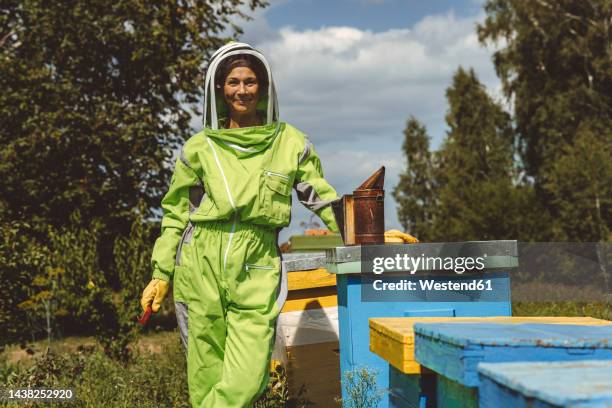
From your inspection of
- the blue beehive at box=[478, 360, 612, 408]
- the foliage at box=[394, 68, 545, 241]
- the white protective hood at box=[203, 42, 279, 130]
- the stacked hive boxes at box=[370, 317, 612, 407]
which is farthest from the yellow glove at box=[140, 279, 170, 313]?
the foliage at box=[394, 68, 545, 241]

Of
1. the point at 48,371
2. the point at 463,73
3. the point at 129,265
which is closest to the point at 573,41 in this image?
the point at 463,73

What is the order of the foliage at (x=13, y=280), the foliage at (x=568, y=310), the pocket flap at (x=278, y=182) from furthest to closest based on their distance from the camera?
the foliage at (x=568, y=310) < the foliage at (x=13, y=280) < the pocket flap at (x=278, y=182)

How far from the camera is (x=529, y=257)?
84.0 feet

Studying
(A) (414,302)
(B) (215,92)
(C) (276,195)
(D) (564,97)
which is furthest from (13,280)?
(D) (564,97)

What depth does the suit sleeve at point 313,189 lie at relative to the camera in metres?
4.27

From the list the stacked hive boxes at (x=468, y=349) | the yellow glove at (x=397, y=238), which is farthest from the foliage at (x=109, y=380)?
the stacked hive boxes at (x=468, y=349)

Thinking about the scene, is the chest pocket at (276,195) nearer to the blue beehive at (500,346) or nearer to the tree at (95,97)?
the blue beehive at (500,346)

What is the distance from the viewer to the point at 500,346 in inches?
95.5

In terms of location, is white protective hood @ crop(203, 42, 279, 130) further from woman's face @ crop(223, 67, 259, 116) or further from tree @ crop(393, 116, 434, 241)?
tree @ crop(393, 116, 434, 241)

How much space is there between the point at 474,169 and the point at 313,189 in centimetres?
3370

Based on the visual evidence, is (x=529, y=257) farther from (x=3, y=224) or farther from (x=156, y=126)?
(x=3, y=224)

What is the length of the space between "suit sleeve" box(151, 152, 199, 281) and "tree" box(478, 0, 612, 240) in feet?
66.8

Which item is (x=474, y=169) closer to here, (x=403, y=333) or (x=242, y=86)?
(x=242, y=86)

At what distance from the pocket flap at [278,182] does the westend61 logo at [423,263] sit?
662 millimetres
